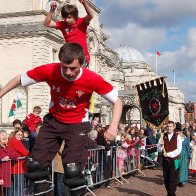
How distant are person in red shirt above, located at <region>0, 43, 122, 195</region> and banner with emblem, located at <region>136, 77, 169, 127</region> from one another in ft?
43.8

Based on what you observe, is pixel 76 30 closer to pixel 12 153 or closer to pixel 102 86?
pixel 102 86

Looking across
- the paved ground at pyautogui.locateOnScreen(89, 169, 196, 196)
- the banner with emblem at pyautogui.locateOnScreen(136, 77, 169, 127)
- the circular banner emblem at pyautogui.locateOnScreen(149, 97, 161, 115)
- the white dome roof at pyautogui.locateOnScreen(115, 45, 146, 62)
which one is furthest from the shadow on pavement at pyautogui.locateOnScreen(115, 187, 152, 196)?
the white dome roof at pyautogui.locateOnScreen(115, 45, 146, 62)

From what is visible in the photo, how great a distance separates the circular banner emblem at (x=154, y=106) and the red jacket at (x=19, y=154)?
32.1ft

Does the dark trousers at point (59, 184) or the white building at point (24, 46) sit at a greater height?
the white building at point (24, 46)

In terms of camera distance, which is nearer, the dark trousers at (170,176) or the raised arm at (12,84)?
the raised arm at (12,84)

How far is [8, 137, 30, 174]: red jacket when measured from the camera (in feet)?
31.7

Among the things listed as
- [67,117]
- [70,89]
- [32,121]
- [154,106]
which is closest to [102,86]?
[70,89]

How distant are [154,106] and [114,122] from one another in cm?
1400

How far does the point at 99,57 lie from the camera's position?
4972 cm

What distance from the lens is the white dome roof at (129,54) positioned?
300 feet

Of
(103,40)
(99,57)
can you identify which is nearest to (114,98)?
(99,57)

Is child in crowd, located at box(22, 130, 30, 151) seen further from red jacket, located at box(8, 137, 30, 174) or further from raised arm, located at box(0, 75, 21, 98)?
raised arm, located at box(0, 75, 21, 98)

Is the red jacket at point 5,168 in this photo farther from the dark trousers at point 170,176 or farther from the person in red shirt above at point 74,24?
the dark trousers at point 170,176

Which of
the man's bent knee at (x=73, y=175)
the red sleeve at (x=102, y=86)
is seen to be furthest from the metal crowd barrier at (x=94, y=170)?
the red sleeve at (x=102, y=86)
